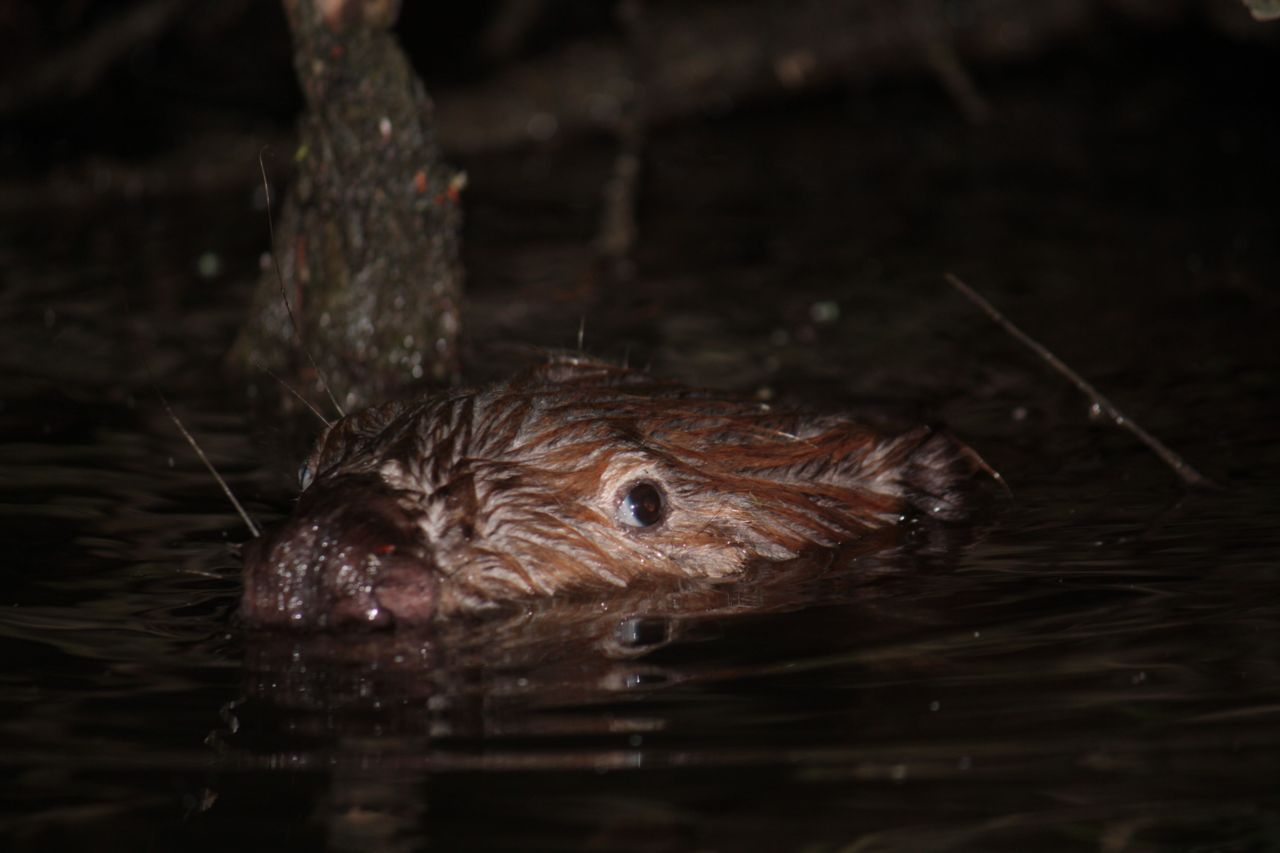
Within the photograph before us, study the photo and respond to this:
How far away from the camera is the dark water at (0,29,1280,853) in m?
3.32

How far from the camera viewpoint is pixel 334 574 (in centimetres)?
405

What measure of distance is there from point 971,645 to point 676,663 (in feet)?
2.13

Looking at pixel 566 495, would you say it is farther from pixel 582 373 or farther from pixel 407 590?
pixel 582 373

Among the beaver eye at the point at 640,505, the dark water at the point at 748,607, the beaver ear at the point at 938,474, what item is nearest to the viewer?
the dark water at the point at 748,607

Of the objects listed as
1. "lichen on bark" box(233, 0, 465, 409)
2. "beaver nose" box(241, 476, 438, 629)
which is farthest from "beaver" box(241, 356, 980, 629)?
"lichen on bark" box(233, 0, 465, 409)

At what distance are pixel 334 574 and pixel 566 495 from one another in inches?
27.7

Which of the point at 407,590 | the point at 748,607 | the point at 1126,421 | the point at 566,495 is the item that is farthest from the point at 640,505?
the point at 1126,421

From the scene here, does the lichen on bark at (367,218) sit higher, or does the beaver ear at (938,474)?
the lichen on bark at (367,218)

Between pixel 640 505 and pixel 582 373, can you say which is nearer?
pixel 640 505

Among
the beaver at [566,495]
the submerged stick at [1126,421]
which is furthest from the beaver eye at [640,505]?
the submerged stick at [1126,421]

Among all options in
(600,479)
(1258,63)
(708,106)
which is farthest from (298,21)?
(1258,63)

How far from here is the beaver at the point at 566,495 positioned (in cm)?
411

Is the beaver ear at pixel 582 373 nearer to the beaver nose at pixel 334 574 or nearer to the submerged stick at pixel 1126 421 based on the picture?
the submerged stick at pixel 1126 421

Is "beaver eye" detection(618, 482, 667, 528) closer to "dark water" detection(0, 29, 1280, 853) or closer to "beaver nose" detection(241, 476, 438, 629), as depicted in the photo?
"dark water" detection(0, 29, 1280, 853)
